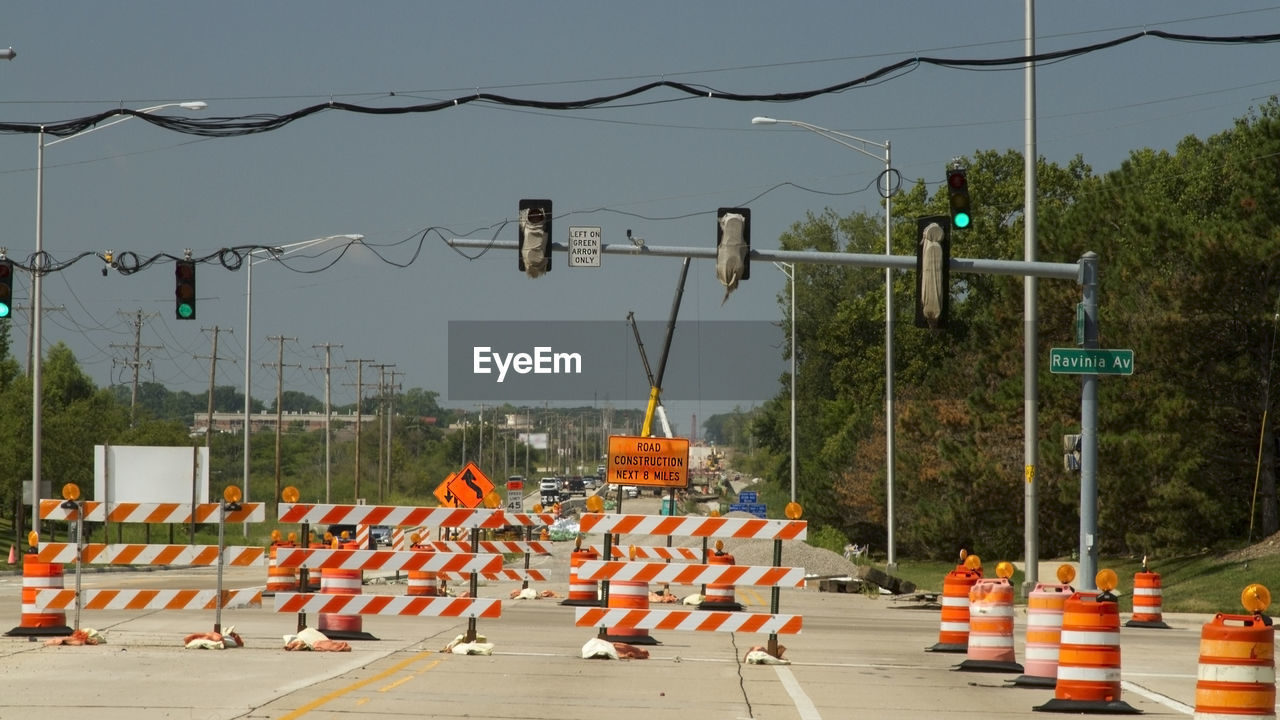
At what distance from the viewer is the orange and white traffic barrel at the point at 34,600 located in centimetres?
1780

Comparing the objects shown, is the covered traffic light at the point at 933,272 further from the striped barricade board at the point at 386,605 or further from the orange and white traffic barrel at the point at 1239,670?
the orange and white traffic barrel at the point at 1239,670

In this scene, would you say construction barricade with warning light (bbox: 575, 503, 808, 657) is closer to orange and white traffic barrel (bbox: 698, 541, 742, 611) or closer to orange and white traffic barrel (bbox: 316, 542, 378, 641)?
orange and white traffic barrel (bbox: 316, 542, 378, 641)

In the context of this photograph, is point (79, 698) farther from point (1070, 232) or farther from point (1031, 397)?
point (1070, 232)

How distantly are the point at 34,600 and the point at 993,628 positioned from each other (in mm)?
10755

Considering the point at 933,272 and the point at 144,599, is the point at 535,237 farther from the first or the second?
the point at 144,599

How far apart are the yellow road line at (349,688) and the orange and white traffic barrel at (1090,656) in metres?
5.68

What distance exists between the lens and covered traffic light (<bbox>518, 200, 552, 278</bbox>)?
74.0ft

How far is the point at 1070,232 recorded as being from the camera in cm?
4688

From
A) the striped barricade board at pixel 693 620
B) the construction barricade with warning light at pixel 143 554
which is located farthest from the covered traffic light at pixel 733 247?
the construction barricade with warning light at pixel 143 554

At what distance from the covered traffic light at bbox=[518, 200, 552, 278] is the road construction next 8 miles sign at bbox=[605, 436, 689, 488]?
10679 millimetres

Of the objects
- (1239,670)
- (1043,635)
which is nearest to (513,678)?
(1043,635)

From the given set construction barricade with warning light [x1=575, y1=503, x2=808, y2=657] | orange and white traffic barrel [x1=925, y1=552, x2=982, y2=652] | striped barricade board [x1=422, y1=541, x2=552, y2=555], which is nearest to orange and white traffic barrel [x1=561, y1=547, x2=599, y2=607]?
striped barricade board [x1=422, y1=541, x2=552, y2=555]

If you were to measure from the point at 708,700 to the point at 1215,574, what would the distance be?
24.9 m

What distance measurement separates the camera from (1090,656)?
12.5 meters
